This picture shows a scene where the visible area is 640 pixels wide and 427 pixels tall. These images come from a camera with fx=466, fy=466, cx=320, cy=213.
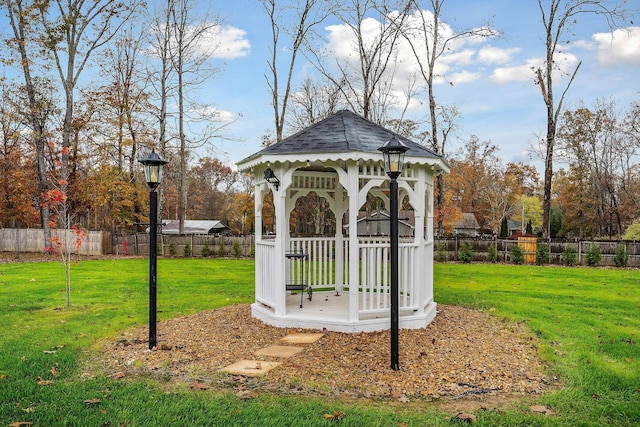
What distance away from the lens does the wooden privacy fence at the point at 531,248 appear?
17359 mm

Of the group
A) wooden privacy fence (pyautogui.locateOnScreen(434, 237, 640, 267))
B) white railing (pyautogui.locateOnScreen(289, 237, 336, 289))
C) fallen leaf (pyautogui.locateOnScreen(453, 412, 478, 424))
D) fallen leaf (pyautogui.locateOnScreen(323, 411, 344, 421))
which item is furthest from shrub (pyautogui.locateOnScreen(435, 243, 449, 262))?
fallen leaf (pyautogui.locateOnScreen(323, 411, 344, 421))

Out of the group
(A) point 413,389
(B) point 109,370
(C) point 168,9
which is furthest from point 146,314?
(C) point 168,9

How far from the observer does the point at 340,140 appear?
6309 millimetres

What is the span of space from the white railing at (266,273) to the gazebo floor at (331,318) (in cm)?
19

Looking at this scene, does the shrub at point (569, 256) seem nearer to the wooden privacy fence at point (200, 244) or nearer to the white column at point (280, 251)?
the wooden privacy fence at point (200, 244)

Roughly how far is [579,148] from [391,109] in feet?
51.1

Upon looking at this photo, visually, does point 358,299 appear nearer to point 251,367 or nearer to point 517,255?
point 251,367

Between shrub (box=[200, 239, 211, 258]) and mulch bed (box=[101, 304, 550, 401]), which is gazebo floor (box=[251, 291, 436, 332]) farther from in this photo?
shrub (box=[200, 239, 211, 258])

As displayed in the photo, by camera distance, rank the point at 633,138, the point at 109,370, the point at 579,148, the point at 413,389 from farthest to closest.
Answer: the point at 579,148 < the point at 633,138 < the point at 109,370 < the point at 413,389

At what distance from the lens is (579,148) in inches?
1264

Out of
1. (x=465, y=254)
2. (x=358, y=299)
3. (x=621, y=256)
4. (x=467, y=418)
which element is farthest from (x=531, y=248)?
(x=467, y=418)

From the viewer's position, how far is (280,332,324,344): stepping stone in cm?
596

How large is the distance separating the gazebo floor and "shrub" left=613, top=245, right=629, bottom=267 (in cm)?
1275

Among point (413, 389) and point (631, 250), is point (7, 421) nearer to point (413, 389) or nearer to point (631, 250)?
point (413, 389)
